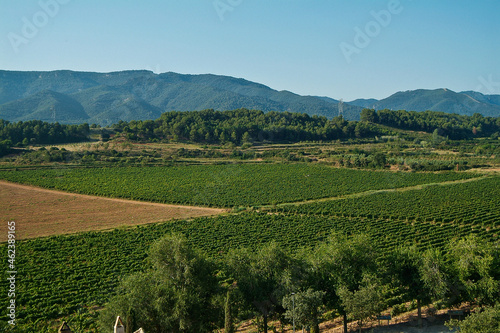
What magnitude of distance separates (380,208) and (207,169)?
4088 centimetres

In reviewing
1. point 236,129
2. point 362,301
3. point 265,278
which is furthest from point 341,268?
point 236,129

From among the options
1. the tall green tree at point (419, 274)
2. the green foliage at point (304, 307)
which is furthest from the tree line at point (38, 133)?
the tall green tree at point (419, 274)

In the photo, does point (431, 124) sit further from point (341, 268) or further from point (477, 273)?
point (341, 268)

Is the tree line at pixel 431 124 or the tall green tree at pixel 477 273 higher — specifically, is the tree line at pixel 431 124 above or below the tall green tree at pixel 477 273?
above

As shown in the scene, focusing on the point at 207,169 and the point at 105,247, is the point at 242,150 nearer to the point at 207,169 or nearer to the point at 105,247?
the point at 207,169

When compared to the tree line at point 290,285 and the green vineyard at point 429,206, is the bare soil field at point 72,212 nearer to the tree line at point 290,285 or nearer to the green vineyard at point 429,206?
the green vineyard at point 429,206

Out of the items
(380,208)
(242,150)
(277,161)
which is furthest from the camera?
(242,150)

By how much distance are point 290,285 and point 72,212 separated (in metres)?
37.4

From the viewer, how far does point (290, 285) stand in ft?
59.3

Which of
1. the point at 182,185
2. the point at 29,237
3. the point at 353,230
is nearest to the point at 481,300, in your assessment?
the point at 353,230

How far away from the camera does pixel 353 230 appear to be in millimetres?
37625

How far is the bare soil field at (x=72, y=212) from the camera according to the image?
134ft

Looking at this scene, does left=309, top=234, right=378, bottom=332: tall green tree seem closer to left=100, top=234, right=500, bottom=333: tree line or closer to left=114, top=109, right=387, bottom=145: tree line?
left=100, top=234, right=500, bottom=333: tree line

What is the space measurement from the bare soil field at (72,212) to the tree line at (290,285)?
82.4 feet
